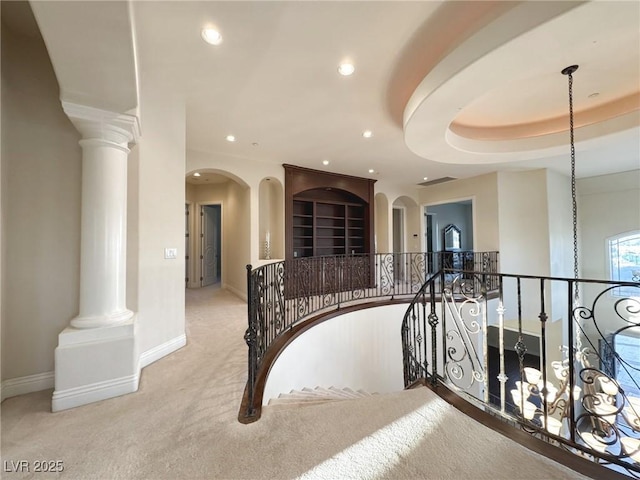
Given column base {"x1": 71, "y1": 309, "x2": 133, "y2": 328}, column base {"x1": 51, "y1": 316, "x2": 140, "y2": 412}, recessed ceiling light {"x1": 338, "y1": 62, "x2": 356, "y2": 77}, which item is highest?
recessed ceiling light {"x1": 338, "y1": 62, "x2": 356, "y2": 77}

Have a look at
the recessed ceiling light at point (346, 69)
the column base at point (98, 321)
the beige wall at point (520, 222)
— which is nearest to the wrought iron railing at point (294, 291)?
the beige wall at point (520, 222)

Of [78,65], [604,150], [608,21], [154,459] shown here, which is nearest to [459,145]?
[608,21]

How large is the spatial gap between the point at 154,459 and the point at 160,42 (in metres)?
3.09

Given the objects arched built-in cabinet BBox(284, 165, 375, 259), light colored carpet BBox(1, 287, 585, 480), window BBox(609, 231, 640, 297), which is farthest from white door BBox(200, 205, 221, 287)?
window BBox(609, 231, 640, 297)

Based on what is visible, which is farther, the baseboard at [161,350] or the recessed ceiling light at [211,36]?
the baseboard at [161,350]

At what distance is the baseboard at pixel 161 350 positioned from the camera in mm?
2568

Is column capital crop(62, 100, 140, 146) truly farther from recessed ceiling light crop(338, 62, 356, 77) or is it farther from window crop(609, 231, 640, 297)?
window crop(609, 231, 640, 297)

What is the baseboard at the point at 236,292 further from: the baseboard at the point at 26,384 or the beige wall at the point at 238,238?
the baseboard at the point at 26,384

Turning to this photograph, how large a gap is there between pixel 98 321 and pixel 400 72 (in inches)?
141

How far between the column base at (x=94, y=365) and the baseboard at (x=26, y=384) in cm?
46

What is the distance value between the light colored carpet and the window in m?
8.38

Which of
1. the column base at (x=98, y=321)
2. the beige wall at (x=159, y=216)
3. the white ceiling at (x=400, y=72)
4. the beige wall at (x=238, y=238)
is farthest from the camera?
the beige wall at (x=238, y=238)

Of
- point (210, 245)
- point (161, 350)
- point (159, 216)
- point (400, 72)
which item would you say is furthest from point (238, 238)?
point (400, 72)

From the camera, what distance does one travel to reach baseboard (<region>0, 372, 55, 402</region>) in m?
2.06
